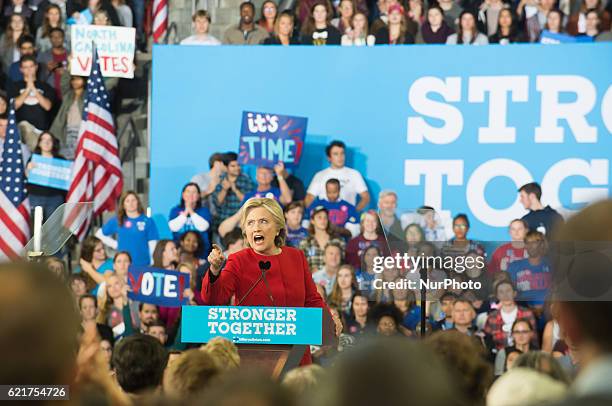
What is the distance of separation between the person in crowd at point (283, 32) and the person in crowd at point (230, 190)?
4.70 feet

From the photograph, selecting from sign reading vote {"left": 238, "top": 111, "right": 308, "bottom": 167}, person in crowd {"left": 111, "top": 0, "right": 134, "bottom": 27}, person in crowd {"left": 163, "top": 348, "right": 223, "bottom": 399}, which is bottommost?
person in crowd {"left": 163, "top": 348, "right": 223, "bottom": 399}

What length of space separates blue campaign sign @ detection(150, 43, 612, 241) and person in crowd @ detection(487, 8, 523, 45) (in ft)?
0.82

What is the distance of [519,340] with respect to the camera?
8.56m

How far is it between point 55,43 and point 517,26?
16.5ft

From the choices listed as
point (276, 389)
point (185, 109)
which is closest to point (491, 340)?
point (185, 109)

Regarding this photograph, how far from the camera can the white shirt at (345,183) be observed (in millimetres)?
11859

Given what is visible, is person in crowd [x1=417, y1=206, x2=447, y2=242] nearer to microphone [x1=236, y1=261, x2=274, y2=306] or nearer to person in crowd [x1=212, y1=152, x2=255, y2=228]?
microphone [x1=236, y1=261, x2=274, y2=306]

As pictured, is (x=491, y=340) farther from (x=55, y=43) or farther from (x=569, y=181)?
(x=55, y=43)

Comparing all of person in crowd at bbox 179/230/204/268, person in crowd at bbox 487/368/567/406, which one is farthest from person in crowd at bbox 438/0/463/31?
person in crowd at bbox 487/368/567/406

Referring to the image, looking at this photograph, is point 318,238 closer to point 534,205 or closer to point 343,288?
point 343,288

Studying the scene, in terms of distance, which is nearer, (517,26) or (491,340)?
(491,340)

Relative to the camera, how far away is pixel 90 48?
490 inches

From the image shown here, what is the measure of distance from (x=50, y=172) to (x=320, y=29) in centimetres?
327

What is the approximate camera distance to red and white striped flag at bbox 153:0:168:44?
12836 mm
